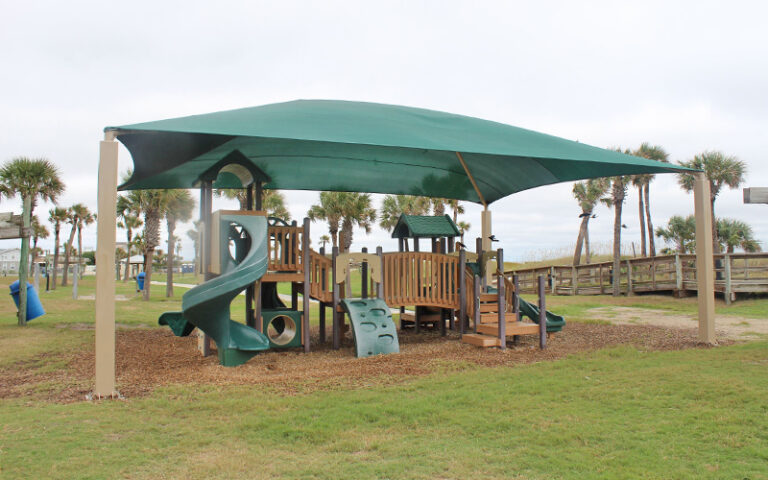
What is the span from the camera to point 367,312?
9516 mm

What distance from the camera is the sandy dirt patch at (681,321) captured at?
1091cm

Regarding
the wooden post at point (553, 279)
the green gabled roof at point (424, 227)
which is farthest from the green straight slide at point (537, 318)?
the wooden post at point (553, 279)

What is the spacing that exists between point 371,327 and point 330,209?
21.7 meters

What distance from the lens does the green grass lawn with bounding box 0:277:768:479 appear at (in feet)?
12.6

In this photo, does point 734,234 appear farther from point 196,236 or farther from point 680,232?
point 196,236

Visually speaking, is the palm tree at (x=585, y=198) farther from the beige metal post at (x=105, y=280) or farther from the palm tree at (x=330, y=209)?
the beige metal post at (x=105, y=280)

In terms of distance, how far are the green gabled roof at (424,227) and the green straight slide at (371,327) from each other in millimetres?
1934

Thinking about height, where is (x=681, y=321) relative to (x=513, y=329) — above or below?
below

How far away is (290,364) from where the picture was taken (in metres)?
8.38

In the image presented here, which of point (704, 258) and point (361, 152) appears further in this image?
point (361, 152)

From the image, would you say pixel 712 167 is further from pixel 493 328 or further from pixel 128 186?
pixel 128 186

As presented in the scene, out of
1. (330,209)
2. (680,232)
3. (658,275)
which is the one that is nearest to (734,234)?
(680,232)

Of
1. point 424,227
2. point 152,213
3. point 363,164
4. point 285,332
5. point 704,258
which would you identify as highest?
point 152,213

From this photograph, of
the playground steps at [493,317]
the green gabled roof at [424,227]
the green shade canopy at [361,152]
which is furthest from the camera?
the green gabled roof at [424,227]
